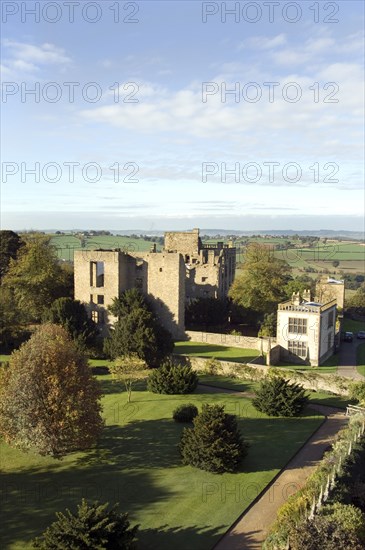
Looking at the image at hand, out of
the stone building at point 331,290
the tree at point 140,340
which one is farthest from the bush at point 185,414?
the stone building at point 331,290

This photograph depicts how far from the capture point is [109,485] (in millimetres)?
21922

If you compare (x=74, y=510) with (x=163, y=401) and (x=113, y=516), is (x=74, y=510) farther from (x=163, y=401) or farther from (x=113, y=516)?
(x=163, y=401)

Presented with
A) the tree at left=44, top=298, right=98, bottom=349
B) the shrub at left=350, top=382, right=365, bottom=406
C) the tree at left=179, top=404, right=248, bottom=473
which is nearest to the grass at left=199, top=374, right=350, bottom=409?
the shrub at left=350, top=382, right=365, bottom=406

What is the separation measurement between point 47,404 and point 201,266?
4232 cm

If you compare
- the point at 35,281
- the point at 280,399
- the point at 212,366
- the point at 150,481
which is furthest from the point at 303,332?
the point at 35,281

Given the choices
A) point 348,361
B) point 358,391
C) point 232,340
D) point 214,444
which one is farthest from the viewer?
point 232,340

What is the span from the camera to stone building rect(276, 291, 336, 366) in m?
43.5

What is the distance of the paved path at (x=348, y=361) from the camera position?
40644 millimetres

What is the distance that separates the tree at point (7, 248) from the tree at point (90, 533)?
5225 centimetres

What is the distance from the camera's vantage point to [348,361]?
46031 millimetres

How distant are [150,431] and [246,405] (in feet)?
25.7

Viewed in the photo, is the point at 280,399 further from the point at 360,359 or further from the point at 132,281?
the point at 132,281

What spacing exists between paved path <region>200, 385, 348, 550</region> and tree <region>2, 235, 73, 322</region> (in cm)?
3669

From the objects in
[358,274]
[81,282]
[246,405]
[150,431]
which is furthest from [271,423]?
[358,274]
